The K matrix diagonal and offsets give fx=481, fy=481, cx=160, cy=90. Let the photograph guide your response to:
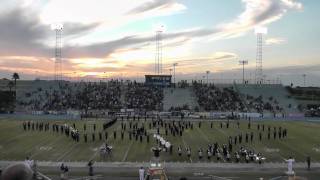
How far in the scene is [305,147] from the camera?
114 feet

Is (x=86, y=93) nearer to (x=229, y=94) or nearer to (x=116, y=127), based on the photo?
(x=229, y=94)

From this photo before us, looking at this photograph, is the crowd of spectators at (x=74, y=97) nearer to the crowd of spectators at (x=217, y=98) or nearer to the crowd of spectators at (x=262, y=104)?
the crowd of spectators at (x=217, y=98)

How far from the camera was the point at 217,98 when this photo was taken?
7631 cm

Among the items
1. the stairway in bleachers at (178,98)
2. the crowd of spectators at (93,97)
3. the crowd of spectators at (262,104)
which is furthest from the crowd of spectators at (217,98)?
the crowd of spectators at (93,97)

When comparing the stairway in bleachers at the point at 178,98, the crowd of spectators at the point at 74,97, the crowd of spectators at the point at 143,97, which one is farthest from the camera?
the stairway in bleachers at the point at 178,98

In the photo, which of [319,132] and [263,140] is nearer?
[263,140]

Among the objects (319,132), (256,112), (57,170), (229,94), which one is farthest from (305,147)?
(229,94)

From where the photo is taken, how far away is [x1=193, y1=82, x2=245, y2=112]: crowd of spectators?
238 ft

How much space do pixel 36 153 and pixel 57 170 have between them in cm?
613

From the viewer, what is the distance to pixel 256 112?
230 ft

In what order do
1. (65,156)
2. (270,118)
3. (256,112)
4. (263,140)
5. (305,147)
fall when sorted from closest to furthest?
(65,156)
(305,147)
(263,140)
(270,118)
(256,112)

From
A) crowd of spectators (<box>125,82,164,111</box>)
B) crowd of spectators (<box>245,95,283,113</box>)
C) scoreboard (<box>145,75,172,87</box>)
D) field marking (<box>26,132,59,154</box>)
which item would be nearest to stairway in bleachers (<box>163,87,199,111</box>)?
crowd of spectators (<box>125,82,164,111</box>)

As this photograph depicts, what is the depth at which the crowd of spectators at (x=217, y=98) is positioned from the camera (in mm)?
72625

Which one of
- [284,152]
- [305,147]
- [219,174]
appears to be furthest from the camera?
[305,147]
